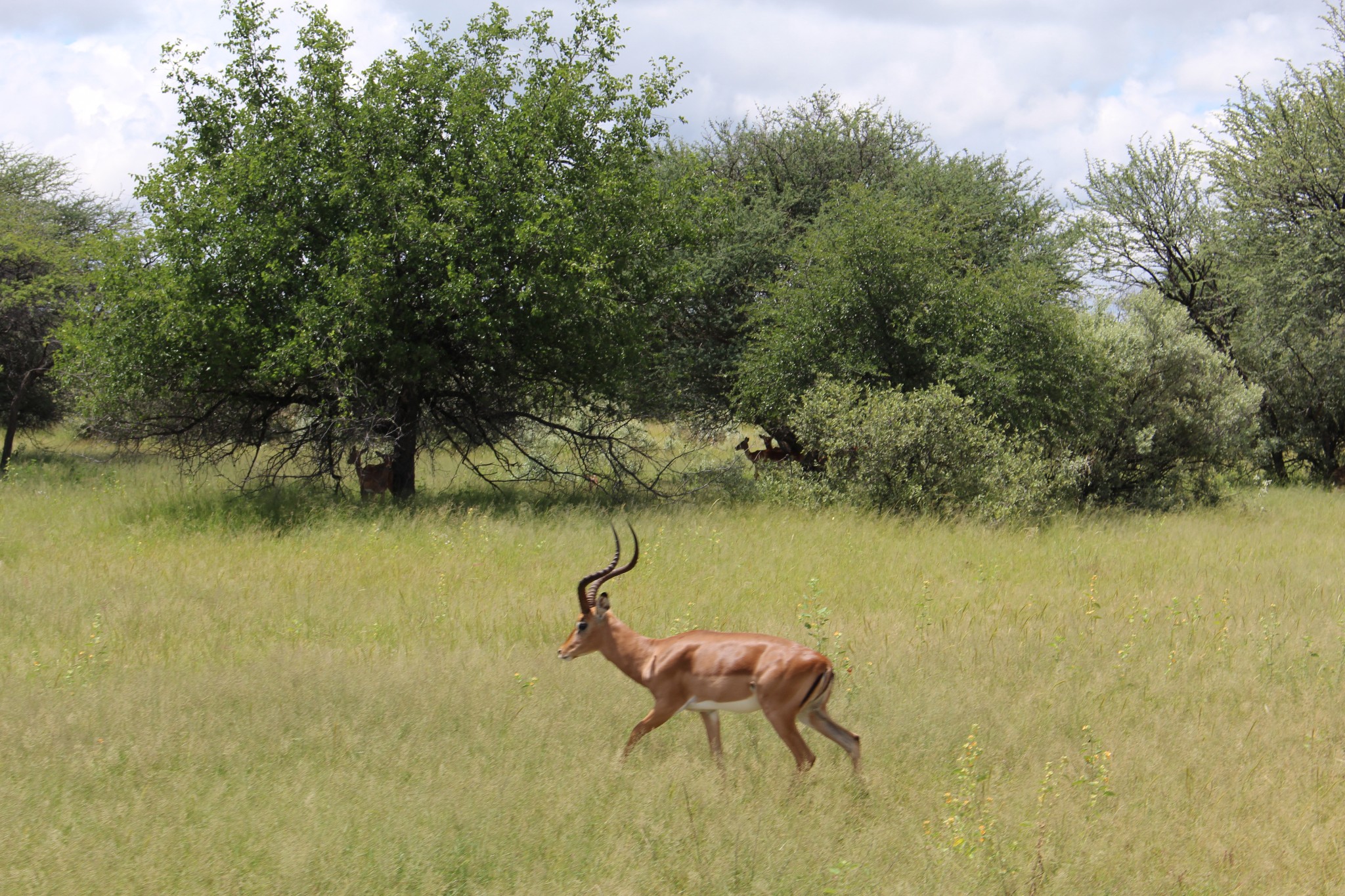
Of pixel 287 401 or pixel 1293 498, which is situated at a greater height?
pixel 287 401

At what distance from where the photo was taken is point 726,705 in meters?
5.79

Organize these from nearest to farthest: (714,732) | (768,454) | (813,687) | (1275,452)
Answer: (813,687)
(714,732)
(768,454)
(1275,452)

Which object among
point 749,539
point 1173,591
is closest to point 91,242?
point 749,539

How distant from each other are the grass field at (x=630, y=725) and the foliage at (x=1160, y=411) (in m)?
8.12

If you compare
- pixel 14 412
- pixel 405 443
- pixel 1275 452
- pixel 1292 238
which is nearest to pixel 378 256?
pixel 405 443

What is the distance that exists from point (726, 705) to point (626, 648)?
779 millimetres

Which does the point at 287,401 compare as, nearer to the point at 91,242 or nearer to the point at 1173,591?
the point at 91,242

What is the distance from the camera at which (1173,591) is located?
11742 millimetres

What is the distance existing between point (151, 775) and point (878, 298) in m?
15.9

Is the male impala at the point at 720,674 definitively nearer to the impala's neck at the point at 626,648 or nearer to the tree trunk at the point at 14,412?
the impala's neck at the point at 626,648

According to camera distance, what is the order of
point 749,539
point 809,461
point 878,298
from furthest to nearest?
point 809,461 < point 878,298 < point 749,539

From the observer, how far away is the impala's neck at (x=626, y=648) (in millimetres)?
6215

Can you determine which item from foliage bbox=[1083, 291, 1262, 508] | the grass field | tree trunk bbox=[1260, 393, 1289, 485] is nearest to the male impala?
the grass field

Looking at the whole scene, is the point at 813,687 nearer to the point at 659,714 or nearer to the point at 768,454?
the point at 659,714
